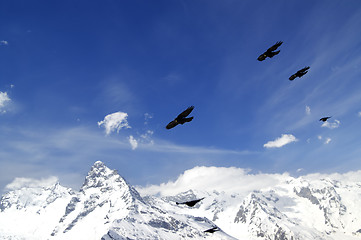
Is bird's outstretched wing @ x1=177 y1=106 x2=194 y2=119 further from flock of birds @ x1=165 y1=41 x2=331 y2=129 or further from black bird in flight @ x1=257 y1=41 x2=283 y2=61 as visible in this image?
black bird in flight @ x1=257 y1=41 x2=283 y2=61

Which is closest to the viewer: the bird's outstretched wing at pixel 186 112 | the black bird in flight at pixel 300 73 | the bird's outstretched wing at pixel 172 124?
the bird's outstretched wing at pixel 186 112

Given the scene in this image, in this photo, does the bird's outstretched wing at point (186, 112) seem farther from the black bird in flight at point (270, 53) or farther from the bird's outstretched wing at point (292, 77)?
the bird's outstretched wing at point (292, 77)

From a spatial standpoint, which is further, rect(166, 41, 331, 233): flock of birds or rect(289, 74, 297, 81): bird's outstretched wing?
rect(289, 74, 297, 81): bird's outstretched wing

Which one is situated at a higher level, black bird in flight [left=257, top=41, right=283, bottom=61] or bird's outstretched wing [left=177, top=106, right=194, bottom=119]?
black bird in flight [left=257, top=41, right=283, bottom=61]

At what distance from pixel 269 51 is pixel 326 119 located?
11.6m

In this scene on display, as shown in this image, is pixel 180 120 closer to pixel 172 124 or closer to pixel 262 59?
pixel 172 124

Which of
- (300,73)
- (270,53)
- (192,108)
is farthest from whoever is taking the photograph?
(300,73)

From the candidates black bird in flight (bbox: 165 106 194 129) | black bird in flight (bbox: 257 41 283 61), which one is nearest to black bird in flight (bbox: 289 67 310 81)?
black bird in flight (bbox: 257 41 283 61)

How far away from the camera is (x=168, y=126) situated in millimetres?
10727

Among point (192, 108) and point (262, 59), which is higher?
point (262, 59)

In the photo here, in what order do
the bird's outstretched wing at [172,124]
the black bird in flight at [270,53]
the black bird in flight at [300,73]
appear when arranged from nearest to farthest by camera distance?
A: the bird's outstretched wing at [172,124] < the black bird in flight at [270,53] < the black bird in flight at [300,73]

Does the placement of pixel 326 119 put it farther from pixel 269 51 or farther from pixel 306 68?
pixel 269 51

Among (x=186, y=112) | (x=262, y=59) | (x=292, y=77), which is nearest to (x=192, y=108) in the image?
(x=186, y=112)

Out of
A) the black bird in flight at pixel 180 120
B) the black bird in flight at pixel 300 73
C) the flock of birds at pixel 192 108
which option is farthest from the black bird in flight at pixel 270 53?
the black bird in flight at pixel 180 120
